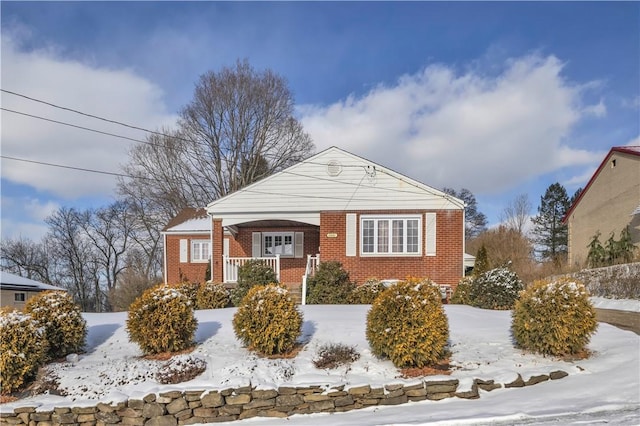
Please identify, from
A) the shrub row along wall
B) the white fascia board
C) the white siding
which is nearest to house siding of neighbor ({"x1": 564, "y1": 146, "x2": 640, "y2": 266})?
the white fascia board

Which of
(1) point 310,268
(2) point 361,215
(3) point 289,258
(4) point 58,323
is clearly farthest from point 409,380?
(3) point 289,258

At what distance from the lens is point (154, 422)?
238 inches

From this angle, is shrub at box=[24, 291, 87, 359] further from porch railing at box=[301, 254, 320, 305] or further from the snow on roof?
the snow on roof

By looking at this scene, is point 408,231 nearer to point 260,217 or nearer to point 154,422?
point 260,217

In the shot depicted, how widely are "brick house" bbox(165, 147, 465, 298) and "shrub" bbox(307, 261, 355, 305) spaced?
47.5 inches

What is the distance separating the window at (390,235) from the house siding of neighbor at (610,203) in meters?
8.96

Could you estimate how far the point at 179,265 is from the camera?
23.4 metres

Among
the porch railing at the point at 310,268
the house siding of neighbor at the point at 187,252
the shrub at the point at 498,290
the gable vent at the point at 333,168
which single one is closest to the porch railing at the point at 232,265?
the porch railing at the point at 310,268

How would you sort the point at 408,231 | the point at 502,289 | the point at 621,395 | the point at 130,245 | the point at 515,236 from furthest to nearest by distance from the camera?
the point at 130,245 < the point at 515,236 < the point at 408,231 < the point at 502,289 < the point at 621,395

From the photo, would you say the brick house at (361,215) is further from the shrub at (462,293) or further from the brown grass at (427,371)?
the brown grass at (427,371)

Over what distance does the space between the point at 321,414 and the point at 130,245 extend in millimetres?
38460

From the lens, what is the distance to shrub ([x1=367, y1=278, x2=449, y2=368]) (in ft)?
22.0

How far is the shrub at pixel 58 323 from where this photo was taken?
7.48 meters

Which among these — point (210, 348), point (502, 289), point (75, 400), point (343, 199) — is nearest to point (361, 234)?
point (343, 199)
